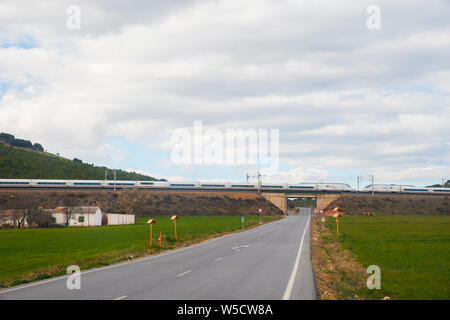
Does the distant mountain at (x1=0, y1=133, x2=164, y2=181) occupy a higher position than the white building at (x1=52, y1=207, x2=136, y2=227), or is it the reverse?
the distant mountain at (x1=0, y1=133, x2=164, y2=181)

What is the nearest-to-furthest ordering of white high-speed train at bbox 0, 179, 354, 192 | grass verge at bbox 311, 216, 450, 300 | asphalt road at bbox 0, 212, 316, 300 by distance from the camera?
1. asphalt road at bbox 0, 212, 316, 300
2. grass verge at bbox 311, 216, 450, 300
3. white high-speed train at bbox 0, 179, 354, 192

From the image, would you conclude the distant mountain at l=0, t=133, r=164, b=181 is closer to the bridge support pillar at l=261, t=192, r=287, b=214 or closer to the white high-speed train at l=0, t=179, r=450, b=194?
the white high-speed train at l=0, t=179, r=450, b=194

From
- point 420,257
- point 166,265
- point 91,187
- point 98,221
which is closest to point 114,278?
point 166,265

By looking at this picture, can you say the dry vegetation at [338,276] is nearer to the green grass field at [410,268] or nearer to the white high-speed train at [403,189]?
the green grass field at [410,268]

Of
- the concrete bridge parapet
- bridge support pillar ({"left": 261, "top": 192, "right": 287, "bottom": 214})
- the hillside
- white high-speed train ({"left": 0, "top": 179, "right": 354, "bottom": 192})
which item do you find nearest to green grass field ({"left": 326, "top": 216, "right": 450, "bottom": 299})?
bridge support pillar ({"left": 261, "top": 192, "right": 287, "bottom": 214})

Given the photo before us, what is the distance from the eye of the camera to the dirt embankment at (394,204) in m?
125

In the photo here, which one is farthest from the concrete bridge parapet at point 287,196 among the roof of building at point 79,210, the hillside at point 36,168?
the roof of building at point 79,210

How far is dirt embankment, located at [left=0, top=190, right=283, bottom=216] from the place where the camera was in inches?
3883

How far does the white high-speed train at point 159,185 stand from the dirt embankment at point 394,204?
5920 mm

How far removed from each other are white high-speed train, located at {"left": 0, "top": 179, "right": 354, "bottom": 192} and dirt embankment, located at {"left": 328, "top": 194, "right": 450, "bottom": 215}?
5.92 metres
